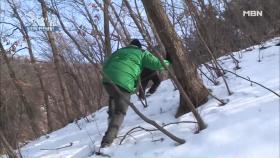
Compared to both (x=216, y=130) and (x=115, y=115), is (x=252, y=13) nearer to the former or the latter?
(x=115, y=115)

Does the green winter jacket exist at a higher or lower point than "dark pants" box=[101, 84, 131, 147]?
higher

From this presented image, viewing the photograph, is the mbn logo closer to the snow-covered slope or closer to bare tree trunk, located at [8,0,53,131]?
the snow-covered slope

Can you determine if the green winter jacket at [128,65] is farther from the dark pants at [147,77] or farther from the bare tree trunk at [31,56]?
the bare tree trunk at [31,56]

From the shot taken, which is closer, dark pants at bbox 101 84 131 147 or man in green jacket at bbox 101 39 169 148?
dark pants at bbox 101 84 131 147

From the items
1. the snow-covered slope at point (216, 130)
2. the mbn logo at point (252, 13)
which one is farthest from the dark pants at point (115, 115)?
the mbn logo at point (252, 13)

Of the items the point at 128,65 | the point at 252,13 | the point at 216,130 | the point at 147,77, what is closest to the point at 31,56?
the point at 252,13

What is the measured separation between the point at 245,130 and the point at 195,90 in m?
1.58

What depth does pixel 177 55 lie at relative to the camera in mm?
5879

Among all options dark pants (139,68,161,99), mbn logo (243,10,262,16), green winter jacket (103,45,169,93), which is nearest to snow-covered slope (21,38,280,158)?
dark pants (139,68,161,99)

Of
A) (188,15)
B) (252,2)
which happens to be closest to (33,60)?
(252,2)

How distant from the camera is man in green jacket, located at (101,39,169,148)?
19.1 feet

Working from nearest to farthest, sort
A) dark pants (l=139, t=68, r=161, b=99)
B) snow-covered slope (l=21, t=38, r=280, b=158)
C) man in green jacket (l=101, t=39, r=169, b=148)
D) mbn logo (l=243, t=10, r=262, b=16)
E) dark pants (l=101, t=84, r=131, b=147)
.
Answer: snow-covered slope (l=21, t=38, r=280, b=158) → dark pants (l=101, t=84, r=131, b=147) → man in green jacket (l=101, t=39, r=169, b=148) → dark pants (l=139, t=68, r=161, b=99) → mbn logo (l=243, t=10, r=262, b=16)

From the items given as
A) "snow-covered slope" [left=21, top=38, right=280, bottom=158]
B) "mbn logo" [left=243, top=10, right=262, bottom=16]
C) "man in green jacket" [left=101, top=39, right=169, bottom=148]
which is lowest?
"snow-covered slope" [left=21, top=38, right=280, bottom=158]

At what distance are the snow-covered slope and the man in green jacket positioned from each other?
29 centimetres
